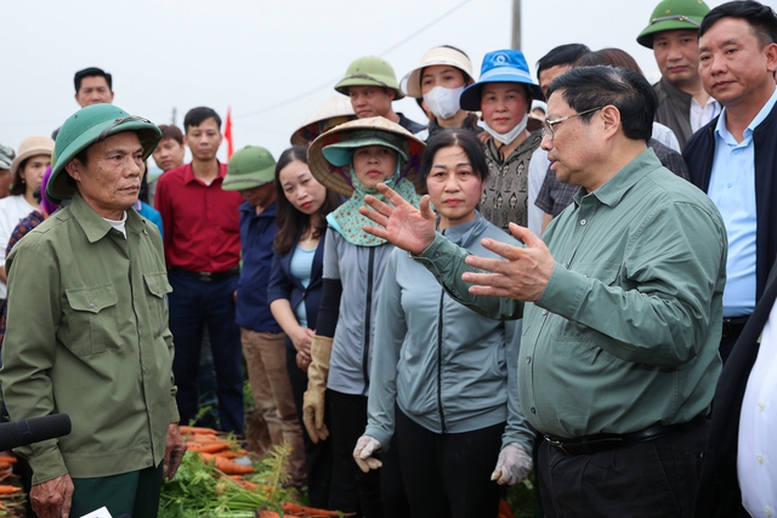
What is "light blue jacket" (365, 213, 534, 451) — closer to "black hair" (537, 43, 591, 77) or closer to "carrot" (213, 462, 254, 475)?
"black hair" (537, 43, 591, 77)

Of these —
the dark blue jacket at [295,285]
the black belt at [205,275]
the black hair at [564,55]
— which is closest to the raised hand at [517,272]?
the black hair at [564,55]

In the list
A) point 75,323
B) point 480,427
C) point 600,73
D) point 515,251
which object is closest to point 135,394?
point 75,323

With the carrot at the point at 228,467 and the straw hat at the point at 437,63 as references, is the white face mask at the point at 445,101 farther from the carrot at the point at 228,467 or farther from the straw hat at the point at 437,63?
the carrot at the point at 228,467

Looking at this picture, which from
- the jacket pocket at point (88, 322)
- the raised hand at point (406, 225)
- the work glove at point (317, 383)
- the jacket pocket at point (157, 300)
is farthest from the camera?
the work glove at point (317, 383)

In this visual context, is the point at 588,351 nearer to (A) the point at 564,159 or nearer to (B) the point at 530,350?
(B) the point at 530,350

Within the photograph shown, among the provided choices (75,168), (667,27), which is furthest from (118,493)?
(667,27)

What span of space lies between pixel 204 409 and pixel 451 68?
3.50 metres

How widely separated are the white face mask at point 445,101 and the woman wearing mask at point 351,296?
1019 mm

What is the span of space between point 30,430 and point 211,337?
489cm

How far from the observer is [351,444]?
4.30m

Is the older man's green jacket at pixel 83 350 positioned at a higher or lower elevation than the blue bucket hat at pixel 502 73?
lower

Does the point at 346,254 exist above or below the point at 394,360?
above

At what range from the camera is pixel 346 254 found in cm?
426

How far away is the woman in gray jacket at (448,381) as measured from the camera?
3340 millimetres
